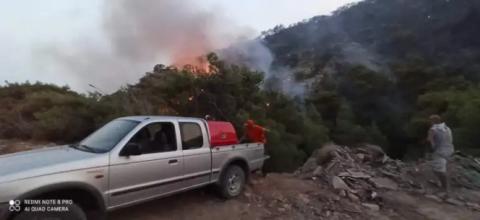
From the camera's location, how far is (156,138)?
21.2 feet

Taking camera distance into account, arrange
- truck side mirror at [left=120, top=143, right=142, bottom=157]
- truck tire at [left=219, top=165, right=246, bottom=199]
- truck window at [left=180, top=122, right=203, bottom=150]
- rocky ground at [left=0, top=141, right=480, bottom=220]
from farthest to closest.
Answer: truck tire at [left=219, top=165, right=246, bottom=199], rocky ground at [left=0, top=141, right=480, bottom=220], truck window at [left=180, top=122, right=203, bottom=150], truck side mirror at [left=120, top=143, right=142, bottom=157]

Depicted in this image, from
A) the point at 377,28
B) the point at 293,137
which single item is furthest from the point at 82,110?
the point at 377,28

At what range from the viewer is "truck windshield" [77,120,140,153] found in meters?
5.74

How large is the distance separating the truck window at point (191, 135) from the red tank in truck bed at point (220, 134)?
279 millimetres

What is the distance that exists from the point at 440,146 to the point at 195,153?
5.67 m

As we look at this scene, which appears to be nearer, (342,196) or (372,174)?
(342,196)

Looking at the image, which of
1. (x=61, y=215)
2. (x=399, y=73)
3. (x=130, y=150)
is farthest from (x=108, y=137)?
(x=399, y=73)

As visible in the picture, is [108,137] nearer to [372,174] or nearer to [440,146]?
[372,174]

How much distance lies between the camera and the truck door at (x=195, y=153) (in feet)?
22.0

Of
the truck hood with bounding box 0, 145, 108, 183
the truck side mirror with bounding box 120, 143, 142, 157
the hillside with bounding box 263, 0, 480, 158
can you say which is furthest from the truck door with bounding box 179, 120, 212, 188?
the hillside with bounding box 263, 0, 480, 158

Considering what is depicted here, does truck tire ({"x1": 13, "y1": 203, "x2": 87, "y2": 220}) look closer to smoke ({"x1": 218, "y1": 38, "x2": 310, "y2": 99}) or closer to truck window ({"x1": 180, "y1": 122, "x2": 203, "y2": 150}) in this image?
truck window ({"x1": 180, "y1": 122, "x2": 203, "y2": 150})

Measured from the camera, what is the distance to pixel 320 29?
7300cm

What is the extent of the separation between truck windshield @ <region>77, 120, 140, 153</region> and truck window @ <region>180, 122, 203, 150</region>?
2.85 ft

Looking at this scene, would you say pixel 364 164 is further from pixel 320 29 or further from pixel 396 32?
pixel 320 29
